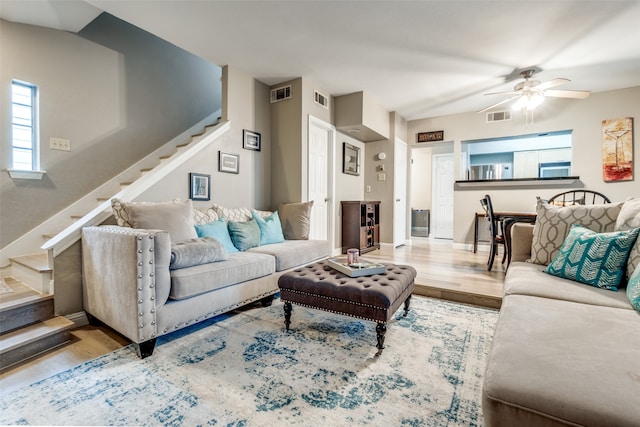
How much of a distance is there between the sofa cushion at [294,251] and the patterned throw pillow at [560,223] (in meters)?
2.04

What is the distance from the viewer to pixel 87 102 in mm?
3301

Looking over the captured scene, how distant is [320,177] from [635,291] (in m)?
3.65

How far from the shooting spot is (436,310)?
2615 millimetres

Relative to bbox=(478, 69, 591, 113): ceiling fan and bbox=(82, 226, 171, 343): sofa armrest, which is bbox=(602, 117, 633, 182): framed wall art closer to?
bbox=(478, 69, 591, 113): ceiling fan

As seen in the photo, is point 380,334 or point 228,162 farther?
point 228,162

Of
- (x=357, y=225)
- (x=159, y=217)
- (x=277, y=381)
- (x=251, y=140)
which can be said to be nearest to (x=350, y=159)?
(x=357, y=225)

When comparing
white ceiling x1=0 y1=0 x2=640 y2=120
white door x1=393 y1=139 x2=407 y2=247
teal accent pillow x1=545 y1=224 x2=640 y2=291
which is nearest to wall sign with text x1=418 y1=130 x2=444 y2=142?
white door x1=393 y1=139 x2=407 y2=247

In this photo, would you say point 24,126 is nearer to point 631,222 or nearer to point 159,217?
point 159,217

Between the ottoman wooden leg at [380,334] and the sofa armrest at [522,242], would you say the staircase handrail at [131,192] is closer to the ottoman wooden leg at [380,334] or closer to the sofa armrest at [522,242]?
the ottoman wooden leg at [380,334]

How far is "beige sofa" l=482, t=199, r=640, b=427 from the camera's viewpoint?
757 mm

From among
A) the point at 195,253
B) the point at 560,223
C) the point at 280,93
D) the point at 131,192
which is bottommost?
the point at 195,253

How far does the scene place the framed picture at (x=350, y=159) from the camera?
5.16 m

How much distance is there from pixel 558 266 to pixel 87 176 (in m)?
4.49

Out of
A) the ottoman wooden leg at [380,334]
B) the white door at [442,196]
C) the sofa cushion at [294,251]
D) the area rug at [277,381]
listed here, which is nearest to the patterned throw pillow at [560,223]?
the area rug at [277,381]
